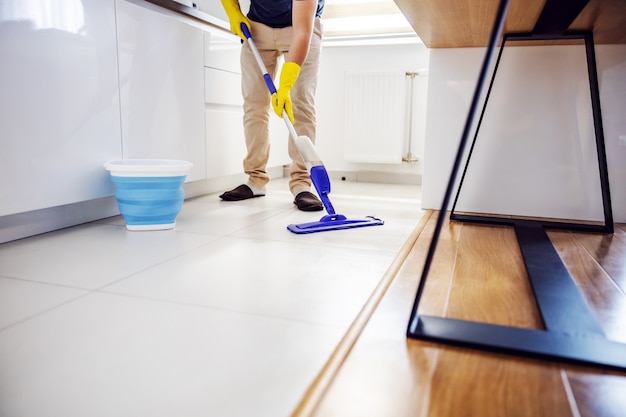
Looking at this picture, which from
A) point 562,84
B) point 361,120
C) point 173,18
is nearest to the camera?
point 562,84

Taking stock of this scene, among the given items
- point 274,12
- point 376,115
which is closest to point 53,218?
point 274,12

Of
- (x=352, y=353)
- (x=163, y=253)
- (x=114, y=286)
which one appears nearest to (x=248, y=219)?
(x=163, y=253)

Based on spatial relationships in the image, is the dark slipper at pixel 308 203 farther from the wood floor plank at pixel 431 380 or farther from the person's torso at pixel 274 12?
the wood floor plank at pixel 431 380

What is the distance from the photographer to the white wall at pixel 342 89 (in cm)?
280

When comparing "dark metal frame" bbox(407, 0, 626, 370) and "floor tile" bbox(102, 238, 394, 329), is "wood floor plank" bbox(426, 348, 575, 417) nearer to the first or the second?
"dark metal frame" bbox(407, 0, 626, 370)

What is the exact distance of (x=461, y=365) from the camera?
26.1 inches

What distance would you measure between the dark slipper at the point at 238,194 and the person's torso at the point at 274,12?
0.73 metres

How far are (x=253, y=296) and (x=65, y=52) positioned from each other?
3.24 feet

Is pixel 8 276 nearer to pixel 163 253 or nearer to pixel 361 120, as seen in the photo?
pixel 163 253

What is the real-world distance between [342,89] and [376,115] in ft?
1.06

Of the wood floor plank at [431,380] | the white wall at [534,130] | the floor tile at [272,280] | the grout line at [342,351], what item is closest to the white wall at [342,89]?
the white wall at [534,130]

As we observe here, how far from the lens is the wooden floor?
22.3 inches

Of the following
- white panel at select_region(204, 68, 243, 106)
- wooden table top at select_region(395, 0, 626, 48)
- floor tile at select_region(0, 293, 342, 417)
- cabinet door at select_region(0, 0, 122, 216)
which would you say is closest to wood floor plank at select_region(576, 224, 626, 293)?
wooden table top at select_region(395, 0, 626, 48)

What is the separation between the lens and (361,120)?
2.87 metres
